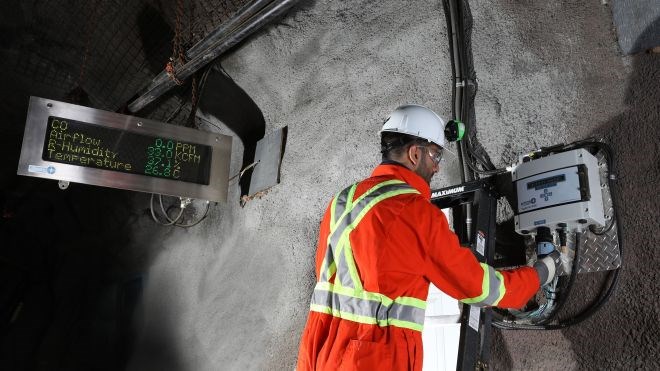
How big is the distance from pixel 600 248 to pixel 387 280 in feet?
3.41

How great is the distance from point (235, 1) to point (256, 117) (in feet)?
3.29

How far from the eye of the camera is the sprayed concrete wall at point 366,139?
2469 millimetres

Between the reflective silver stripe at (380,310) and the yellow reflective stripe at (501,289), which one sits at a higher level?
the yellow reflective stripe at (501,289)

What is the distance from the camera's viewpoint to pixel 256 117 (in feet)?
16.9

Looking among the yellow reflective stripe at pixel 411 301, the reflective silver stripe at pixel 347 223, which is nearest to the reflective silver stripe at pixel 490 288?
the yellow reflective stripe at pixel 411 301

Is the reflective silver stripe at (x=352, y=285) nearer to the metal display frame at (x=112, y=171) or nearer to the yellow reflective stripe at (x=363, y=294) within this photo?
the yellow reflective stripe at (x=363, y=294)

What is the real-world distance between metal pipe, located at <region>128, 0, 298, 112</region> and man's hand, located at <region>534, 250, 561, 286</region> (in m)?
2.56

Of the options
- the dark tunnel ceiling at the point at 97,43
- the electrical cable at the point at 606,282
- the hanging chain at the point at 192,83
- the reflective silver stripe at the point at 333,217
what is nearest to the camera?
the reflective silver stripe at the point at 333,217

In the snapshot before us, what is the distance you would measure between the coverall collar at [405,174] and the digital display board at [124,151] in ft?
7.08

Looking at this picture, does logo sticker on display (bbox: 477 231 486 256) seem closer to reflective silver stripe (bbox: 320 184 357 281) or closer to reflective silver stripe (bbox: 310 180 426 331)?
reflective silver stripe (bbox: 310 180 426 331)

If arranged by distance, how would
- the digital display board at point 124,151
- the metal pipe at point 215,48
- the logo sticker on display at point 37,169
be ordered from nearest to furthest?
the logo sticker on display at point 37,169 < the digital display board at point 124,151 < the metal pipe at point 215,48

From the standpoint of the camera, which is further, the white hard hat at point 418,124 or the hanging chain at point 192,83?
the hanging chain at point 192,83

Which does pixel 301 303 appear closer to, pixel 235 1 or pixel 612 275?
pixel 612 275

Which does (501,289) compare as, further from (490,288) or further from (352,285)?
(352,285)
